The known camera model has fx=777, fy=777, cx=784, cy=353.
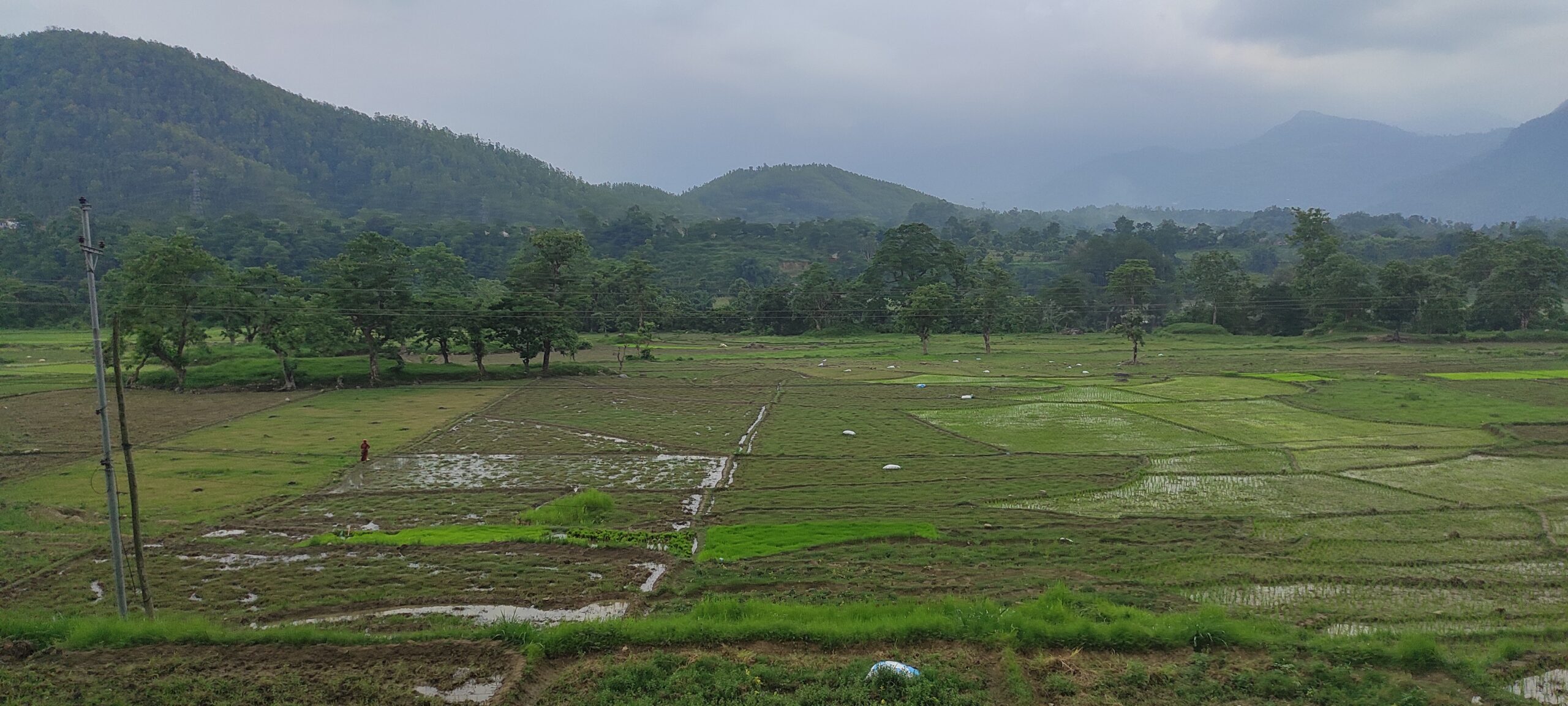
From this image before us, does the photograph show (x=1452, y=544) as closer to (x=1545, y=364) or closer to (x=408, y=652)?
(x=408, y=652)

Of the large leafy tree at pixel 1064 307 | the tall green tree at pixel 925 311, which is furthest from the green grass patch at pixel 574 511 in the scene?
the large leafy tree at pixel 1064 307

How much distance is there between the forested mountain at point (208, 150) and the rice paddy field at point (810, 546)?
128 m

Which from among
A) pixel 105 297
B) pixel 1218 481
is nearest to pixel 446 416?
pixel 1218 481

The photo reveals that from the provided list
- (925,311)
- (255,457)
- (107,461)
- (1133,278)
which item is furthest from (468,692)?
(1133,278)

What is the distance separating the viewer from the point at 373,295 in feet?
147

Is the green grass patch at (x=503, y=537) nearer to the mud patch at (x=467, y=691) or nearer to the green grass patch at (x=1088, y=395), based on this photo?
the mud patch at (x=467, y=691)

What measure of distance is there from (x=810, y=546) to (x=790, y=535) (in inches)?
35.8

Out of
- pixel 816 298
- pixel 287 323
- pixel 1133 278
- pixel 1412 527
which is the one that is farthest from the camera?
pixel 816 298

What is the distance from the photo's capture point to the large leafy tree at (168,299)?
3950cm

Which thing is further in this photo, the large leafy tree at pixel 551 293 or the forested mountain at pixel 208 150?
the forested mountain at pixel 208 150

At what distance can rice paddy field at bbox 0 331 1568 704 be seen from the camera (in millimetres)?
10336

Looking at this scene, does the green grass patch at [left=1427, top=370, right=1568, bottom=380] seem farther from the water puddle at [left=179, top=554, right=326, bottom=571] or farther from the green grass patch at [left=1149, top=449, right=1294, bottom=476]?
the water puddle at [left=179, top=554, right=326, bottom=571]

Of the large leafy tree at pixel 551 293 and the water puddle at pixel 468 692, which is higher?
the large leafy tree at pixel 551 293

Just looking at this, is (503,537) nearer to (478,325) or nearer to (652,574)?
(652,574)
